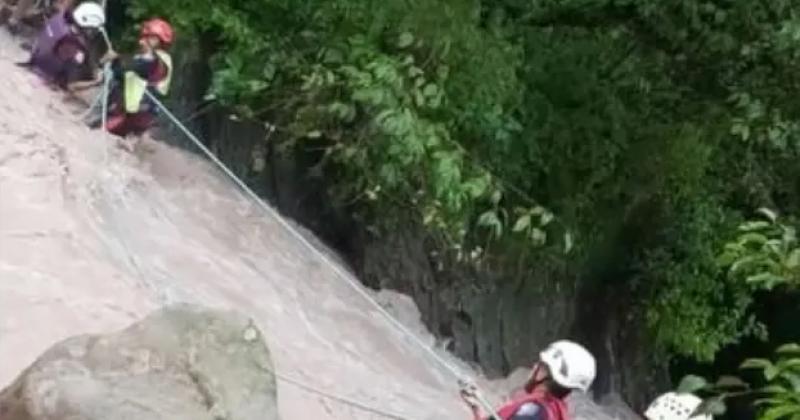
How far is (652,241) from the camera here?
1007 cm

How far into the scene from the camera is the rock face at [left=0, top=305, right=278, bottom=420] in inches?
152

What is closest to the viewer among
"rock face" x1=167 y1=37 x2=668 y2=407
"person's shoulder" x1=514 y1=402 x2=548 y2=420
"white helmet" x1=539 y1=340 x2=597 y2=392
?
"person's shoulder" x1=514 y1=402 x2=548 y2=420

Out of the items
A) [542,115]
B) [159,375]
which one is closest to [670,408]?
[159,375]

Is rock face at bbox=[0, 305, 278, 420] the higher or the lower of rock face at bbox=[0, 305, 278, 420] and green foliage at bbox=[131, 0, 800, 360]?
the lower

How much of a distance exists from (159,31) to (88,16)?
415 millimetres

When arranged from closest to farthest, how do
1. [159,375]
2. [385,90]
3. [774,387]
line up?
1. [774,387]
2. [159,375]
3. [385,90]

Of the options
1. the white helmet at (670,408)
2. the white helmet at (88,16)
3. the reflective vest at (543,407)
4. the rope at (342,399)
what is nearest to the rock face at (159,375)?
the reflective vest at (543,407)

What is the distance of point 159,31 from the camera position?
8281 millimetres

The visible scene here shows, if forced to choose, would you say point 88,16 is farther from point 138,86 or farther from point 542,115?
point 542,115

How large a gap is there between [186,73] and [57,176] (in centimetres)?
218

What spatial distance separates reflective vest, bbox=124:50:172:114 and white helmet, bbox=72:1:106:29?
16.8 inches

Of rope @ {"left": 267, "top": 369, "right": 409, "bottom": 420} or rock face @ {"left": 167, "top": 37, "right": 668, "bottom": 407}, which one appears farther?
rock face @ {"left": 167, "top": 37, "right": 668, "bottom": 407}

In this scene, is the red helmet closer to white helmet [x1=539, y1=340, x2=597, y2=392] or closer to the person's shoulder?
white helmet [x1=539, y1=340, x2=597, y2=392]

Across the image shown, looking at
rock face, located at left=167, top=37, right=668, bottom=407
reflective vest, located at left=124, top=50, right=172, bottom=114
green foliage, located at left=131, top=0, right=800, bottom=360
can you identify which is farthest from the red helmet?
rock face, located at left=167, top=37, right=668, bottom=407
